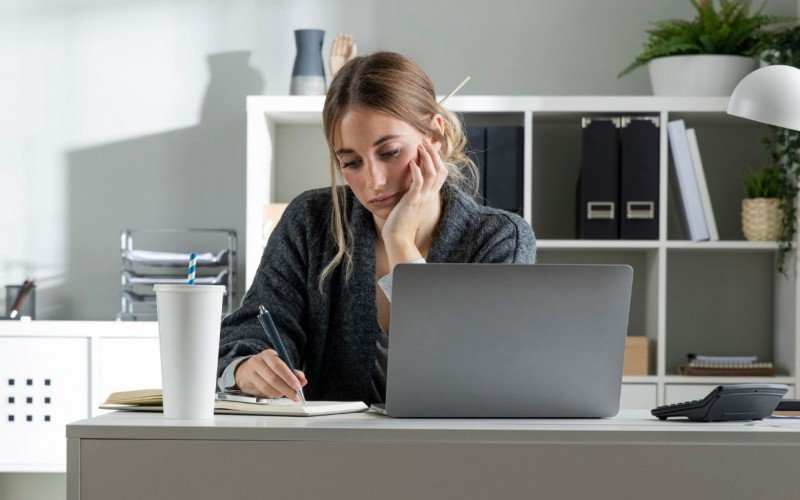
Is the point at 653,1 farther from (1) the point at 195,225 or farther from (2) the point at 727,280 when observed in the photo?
(1) the point at 195,225

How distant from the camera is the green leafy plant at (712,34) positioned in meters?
2.76

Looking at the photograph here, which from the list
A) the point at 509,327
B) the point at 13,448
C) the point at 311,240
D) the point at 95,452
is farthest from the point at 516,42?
the point at 95,452

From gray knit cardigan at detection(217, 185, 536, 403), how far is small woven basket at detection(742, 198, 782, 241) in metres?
1.31

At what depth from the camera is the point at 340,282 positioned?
1.70m

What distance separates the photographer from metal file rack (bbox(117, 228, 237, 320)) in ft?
9.38

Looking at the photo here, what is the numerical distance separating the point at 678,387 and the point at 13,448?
1886 millimetres

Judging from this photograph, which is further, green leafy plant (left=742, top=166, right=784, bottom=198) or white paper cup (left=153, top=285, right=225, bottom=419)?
green leafy plant (left=742, top=166, right=784, bottom=198)

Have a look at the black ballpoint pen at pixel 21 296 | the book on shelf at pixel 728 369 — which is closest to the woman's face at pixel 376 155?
the book on shelf at pixel 728 369

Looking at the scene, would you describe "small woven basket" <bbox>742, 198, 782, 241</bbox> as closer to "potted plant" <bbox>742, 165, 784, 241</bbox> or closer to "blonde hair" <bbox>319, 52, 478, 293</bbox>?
"potted plant" <bbox>742, 165, 784, 241</bbox>


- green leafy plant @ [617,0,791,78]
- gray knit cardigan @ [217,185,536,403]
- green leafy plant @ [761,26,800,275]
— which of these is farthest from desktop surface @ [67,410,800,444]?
green leafy plant @ [617,0,791,78]

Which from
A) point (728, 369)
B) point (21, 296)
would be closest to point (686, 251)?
point (728, 369)

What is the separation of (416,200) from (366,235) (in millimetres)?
138

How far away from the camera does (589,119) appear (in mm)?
2758

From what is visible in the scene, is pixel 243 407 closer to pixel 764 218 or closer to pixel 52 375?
pixel 52 375
